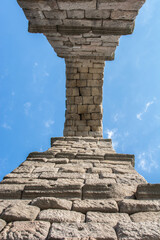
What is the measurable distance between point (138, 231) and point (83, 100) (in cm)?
694

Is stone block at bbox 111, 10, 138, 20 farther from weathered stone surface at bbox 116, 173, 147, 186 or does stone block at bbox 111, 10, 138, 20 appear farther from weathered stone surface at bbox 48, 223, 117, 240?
weathered stone surface at bbox 48, 223, 117, 240

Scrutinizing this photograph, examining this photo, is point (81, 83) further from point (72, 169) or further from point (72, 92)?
point (72, 169)

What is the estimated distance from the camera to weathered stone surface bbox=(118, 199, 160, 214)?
6.43ft

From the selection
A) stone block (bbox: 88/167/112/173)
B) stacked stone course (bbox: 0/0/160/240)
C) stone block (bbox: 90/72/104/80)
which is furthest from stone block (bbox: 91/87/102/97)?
stone block (bbox: 88/167/112/173)

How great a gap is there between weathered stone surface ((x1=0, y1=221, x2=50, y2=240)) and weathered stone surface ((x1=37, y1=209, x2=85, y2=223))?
0.08 metres

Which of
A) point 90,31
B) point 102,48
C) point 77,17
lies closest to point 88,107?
point 102,48

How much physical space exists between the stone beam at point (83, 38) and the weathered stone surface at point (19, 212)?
380 cm

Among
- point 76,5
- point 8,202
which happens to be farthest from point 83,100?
point 8,202

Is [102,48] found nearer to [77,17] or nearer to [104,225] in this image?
[77,17]

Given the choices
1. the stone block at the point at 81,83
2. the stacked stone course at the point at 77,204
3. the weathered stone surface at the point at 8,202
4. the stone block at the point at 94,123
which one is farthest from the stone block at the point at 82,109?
the weathered stone surface at the point at 8,202

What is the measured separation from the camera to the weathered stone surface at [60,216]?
1.78 metres

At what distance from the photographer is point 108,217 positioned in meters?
1.82

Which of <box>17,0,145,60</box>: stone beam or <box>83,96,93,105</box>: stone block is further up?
<box>83,96,93,105</box>: stone block

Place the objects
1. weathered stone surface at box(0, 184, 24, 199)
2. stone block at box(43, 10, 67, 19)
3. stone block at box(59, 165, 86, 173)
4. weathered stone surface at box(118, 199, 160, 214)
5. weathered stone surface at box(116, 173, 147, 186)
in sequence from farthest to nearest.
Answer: stone block at box(43, 10, 67, 19) < stone block at box(59, 165, 86, 173) < weathered stone surface at box(116, 173, 147, 186) < weathered stone surface at box(0, 184, 24, 199) < weathered stone surface at box(118, 199, 160, 214)
